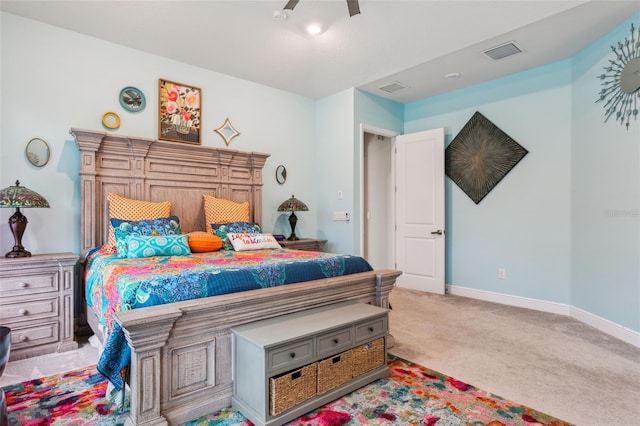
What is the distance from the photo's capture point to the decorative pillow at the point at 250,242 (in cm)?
324

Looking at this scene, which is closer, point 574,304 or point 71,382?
point 71,382

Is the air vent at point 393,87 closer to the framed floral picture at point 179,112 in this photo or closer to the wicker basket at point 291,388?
the framed floral picture at point 179,112

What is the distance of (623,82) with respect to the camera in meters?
2.98

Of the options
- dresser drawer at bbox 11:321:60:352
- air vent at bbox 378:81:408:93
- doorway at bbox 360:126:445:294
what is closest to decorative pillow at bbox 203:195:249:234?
dresser drawer at bbox 11:321:60:352

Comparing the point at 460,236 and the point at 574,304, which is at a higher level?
the point at 460,236

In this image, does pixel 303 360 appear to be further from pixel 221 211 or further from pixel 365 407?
pixel 221 211

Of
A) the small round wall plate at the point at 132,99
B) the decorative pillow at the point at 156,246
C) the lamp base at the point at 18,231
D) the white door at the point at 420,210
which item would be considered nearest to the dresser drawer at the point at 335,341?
the decorative pillow at the point at 156,246

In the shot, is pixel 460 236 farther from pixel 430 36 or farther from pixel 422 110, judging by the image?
pixel 430 36

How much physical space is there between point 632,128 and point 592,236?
3.38 feet

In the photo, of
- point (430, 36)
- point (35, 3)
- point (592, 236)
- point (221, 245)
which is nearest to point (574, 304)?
point (592, 236)

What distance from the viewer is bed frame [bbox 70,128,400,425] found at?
5.31 ft

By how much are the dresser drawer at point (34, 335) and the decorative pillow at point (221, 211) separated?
58.5 inches

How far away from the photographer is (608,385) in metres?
2.17

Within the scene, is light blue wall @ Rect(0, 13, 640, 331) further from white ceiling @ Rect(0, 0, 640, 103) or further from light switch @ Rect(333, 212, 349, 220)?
white ceiling @ Rect(0, 0, 640, 103)
